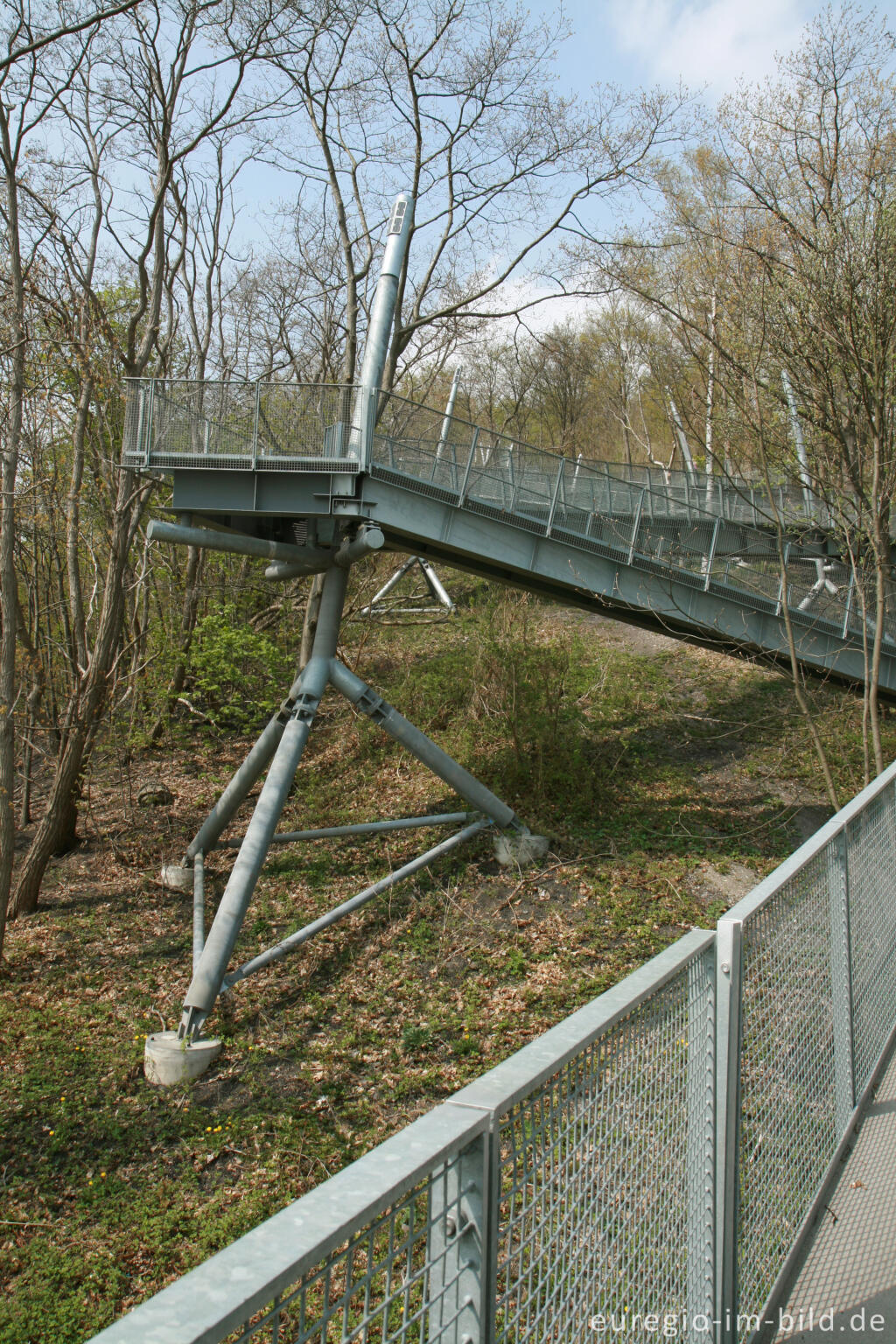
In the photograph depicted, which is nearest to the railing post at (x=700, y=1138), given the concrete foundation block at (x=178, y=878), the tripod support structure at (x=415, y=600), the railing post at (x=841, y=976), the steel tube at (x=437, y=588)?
the railing post at (x=841, y=976)

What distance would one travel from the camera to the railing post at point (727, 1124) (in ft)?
8.86

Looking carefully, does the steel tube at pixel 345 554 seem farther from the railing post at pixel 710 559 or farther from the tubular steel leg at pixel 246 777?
the railing post at pixel 710 559

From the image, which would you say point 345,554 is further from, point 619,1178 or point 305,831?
point 619,1178

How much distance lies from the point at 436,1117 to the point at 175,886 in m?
13.1

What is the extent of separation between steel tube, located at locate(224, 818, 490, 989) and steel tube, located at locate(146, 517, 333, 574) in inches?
161

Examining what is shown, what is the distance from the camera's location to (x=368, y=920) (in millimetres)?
12383

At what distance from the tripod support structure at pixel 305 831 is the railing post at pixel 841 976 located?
736 centimetres

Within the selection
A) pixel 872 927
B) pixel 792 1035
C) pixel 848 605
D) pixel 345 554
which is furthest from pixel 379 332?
pixel 792 1035

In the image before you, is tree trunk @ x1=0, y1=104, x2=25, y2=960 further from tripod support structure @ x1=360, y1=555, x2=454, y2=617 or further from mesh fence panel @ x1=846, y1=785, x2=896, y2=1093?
mesh fence panel @ x1=846, y1=785, x2=896, y2=1093

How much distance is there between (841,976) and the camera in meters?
3.96

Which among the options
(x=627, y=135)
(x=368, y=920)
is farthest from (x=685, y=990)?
(x=627, y=135)

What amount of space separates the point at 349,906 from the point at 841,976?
834 cm

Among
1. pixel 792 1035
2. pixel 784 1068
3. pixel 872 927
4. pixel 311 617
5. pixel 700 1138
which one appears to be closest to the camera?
pixel 700 1138

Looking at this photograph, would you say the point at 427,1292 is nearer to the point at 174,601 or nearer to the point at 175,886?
the point at 175,886
